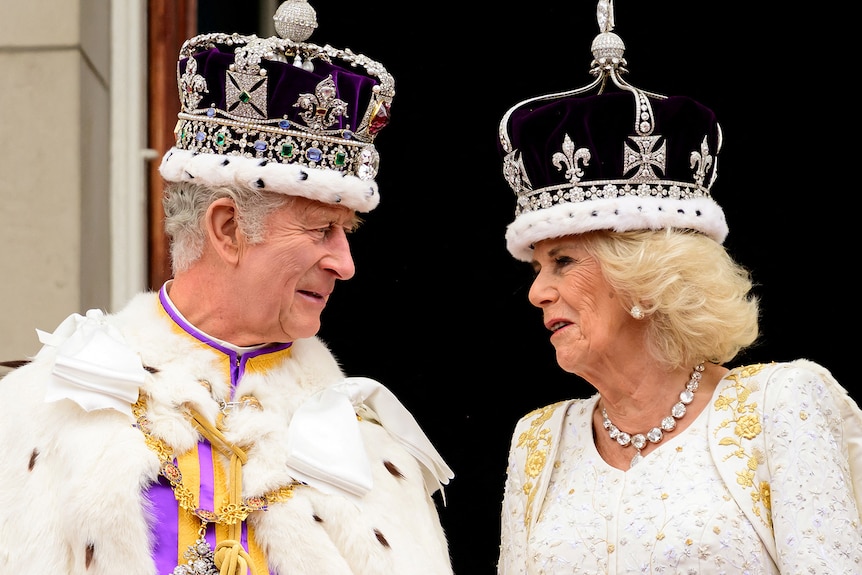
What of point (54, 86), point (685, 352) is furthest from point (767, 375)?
point (54, 86)

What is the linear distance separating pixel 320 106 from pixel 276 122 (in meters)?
0.11

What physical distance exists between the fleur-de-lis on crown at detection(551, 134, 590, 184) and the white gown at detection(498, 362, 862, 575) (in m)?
0.61

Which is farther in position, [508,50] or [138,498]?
[508,50]

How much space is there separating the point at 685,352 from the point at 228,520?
3.74ft

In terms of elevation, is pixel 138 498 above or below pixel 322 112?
below

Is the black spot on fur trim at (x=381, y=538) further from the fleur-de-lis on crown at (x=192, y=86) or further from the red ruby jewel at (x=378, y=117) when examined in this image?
the fleur-de-lis on crown at (x=192, y=86)

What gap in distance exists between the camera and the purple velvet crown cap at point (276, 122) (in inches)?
118

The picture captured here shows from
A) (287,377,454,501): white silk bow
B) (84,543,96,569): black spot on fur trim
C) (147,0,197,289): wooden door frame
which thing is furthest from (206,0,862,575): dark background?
(84,543,96,569): black spot on fur trim

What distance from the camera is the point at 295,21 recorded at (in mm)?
3135

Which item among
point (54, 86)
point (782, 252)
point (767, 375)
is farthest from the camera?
point (782, 252)

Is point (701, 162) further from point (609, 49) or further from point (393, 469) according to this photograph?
point (393, 469)

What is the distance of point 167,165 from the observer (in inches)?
122

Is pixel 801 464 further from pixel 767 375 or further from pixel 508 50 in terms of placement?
pixel 508 50

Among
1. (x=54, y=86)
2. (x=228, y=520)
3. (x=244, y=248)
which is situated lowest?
(x=228, y=520)
